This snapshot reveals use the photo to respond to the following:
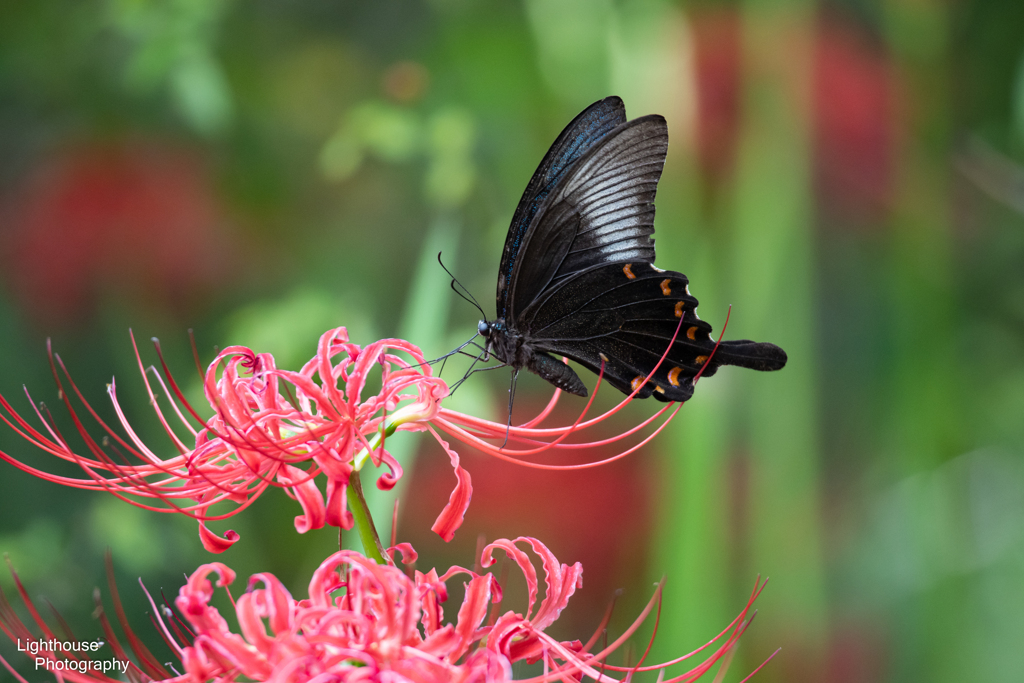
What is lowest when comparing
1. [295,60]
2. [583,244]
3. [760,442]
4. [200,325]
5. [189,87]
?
[760,442]

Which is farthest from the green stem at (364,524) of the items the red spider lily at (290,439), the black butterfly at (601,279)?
the black butterfly at (601,279)

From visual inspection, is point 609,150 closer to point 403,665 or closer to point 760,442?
point 403,665

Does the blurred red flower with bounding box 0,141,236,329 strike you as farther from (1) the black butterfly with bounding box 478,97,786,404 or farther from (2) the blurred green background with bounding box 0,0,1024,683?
(1) the black butterfly with bounding box 478,97,786,404

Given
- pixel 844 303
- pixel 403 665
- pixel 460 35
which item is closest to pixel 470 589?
pixel 403 665

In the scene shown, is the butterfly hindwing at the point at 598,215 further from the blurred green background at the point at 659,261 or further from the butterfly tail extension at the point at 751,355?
the blurred green background at the point at 659,261

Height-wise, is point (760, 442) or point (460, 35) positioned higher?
point (460, 35)

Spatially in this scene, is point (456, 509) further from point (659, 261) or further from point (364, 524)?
point (659, 261)
